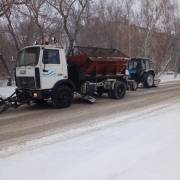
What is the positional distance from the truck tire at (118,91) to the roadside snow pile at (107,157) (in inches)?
272

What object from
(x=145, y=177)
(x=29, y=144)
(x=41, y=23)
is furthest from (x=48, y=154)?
(x=41, y=23)

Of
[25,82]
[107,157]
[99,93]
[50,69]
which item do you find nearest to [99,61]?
[99,93]

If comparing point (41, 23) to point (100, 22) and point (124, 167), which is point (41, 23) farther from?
point (124, 167)

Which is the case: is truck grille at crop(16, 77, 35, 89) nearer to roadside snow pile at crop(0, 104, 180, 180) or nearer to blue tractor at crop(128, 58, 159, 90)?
roadside snow pile at crop(0, 104, 180, 180)

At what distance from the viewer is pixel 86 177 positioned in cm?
570

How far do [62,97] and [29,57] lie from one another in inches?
76.9

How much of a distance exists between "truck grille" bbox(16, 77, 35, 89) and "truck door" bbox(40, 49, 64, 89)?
40 cm

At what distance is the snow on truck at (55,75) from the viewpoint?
42.5ft

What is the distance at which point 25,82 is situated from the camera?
13.3 metres

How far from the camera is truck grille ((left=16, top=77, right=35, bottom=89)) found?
13.0 m

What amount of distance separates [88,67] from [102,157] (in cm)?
889

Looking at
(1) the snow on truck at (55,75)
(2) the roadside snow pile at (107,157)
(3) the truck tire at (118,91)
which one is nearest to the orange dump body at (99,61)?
(1) the snow on truck at (55,75)

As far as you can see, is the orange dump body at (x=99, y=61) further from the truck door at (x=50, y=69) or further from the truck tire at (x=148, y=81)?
the truck tire at (x=148, y=81)

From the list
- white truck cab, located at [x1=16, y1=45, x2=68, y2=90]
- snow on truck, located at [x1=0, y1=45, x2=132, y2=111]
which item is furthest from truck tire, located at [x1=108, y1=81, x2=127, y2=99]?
white truck cab, located at [x1=16, y1=45, x2=68, y2=90]
